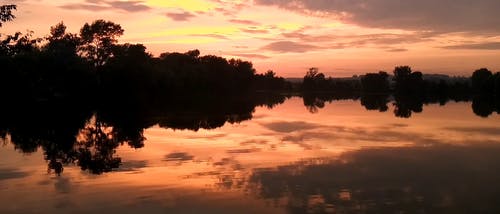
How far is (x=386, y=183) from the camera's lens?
46.9 feet

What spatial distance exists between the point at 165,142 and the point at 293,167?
30.5 feet

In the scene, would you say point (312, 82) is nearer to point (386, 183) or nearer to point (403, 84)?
point (403, 84)

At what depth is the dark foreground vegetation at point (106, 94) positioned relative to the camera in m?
25.7

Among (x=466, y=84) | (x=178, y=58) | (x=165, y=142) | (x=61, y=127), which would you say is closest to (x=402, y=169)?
(x=165, y=142)

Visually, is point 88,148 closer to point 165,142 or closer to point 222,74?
point 165,142

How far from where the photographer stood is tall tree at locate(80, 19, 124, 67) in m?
78.2

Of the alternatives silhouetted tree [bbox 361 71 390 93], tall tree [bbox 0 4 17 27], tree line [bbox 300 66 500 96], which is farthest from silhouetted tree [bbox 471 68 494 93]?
tall tree [bbox 0 4 17 27]

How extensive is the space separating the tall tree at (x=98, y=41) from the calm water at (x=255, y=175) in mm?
53235

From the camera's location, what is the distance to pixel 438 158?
771 inches

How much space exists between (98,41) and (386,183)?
71.6m

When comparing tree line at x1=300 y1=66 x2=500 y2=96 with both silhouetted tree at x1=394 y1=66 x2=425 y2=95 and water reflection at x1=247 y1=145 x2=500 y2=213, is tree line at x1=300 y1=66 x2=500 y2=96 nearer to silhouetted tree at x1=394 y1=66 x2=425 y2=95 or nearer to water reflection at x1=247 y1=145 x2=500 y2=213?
silhouetted tree at x1=394 y1=66 x2=425 y2=95

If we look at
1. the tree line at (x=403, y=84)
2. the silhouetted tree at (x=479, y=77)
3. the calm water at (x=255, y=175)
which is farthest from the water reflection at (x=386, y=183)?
the silhouetted tree at (x=479, y=77)

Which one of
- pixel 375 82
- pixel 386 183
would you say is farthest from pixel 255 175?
pixel 375 82

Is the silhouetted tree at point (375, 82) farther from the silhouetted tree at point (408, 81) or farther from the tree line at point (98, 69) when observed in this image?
the tree line at point (98, 69)
